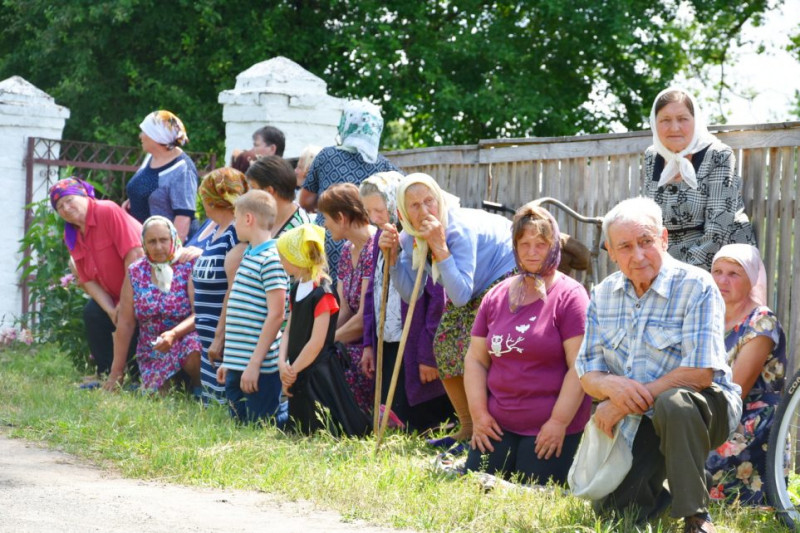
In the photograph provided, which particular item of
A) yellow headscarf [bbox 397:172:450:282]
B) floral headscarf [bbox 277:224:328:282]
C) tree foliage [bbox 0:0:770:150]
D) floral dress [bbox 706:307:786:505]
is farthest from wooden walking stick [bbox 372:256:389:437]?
tree foliage [bbox 0:0:770:150]

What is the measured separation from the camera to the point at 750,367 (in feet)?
17.0

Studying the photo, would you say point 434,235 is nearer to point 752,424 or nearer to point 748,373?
point 748,373

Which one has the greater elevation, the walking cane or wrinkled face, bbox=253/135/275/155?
wrinkled face, bbox=253/135/275/155

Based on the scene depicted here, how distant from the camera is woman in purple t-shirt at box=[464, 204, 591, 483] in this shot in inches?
212

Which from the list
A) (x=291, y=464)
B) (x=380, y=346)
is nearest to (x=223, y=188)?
(x=380, y=346)

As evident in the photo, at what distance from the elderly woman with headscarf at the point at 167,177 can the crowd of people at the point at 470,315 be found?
15.0 inches

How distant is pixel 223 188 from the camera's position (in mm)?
7910

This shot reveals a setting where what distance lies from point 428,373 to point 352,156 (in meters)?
2.12

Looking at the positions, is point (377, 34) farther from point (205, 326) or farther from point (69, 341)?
point (205, 326)

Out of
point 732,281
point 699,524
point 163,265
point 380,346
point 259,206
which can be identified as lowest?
point 699,524

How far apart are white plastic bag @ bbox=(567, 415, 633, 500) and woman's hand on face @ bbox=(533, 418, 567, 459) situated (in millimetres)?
463

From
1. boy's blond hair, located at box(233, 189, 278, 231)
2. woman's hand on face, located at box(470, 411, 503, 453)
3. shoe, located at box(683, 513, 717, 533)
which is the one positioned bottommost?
shoe, located at box(683, 513, 717, 533)

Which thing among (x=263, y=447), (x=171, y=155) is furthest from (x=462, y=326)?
(x=171, y=155)

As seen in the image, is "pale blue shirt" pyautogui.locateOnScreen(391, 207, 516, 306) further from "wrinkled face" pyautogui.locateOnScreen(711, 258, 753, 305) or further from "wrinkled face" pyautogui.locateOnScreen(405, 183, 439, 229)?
"wrinkled face" pyautogui.locateOnScreen(711, 258, 753, 305)
